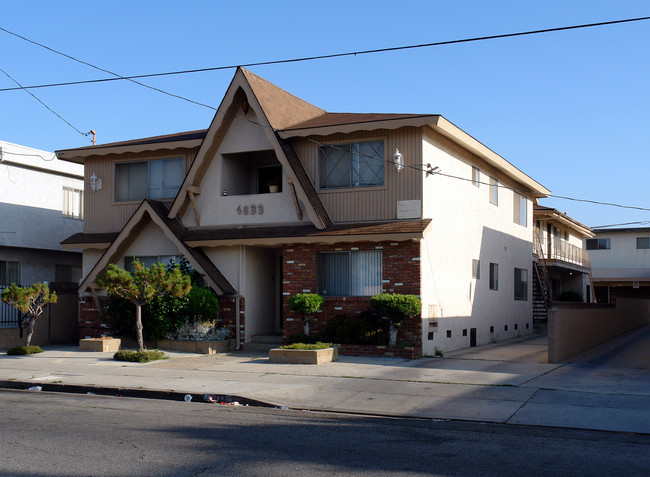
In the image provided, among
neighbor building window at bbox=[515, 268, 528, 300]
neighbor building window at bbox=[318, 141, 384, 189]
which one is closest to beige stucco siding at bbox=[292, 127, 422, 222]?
neighbor building window at bbox=[318, 141, 384, 189]

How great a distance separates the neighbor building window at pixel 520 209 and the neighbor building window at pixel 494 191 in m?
2.82

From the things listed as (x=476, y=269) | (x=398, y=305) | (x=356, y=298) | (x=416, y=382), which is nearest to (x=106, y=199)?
(x=356, y=298)

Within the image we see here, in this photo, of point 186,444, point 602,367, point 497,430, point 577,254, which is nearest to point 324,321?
point 602,367

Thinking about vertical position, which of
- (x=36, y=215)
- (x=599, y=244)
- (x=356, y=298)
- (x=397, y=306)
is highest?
(x=599, y=244)

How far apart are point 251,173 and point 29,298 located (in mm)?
7417

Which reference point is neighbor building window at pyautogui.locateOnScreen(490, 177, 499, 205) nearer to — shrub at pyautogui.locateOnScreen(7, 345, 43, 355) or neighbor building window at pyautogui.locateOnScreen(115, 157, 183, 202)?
neighbor building window at pyautogui.locateOnScreen(115, 157, 183, 202)

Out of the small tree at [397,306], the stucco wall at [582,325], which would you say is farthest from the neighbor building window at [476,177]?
the small tree at [397,306]

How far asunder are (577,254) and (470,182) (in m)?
23.5

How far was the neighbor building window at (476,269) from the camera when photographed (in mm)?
22688

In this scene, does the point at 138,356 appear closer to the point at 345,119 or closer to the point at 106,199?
the point at 106,199

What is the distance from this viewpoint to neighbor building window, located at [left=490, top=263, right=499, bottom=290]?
24.7 m

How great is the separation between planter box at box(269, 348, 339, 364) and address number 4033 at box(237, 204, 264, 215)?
15.8 feet

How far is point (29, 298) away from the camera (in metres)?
18.5

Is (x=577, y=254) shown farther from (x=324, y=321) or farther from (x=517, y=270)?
(x=324, y=321)
